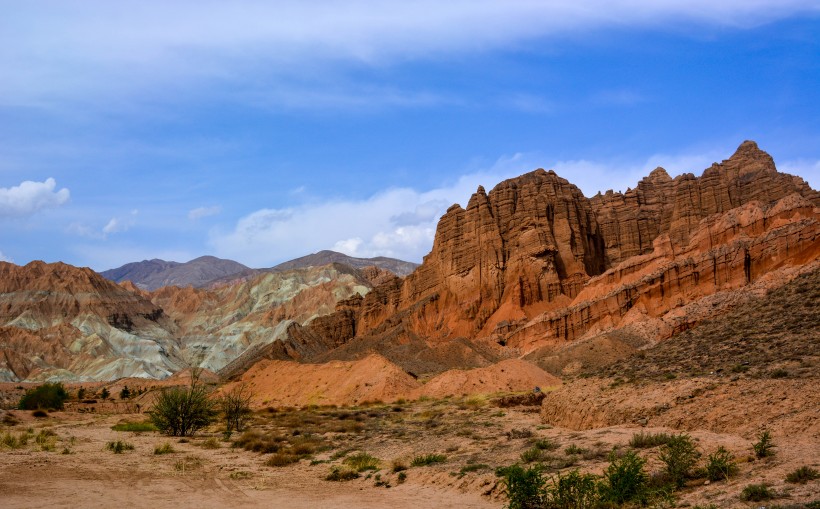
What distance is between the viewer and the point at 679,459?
47.1 ft

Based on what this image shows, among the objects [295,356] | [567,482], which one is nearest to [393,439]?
[567,482]

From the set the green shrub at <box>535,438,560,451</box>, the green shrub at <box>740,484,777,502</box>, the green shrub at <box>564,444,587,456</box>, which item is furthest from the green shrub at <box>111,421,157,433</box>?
the green shrub at <box>740,484,777,502</box>

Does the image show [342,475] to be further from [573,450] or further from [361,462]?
[573,450]

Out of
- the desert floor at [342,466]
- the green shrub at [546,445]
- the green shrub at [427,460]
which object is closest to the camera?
the desert floor at [342,466]

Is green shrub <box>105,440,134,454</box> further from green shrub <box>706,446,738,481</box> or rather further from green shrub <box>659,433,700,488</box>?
green shrub <box>706,446,738,481</box>

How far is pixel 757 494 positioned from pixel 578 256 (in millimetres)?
100592

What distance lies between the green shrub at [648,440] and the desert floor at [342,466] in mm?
408

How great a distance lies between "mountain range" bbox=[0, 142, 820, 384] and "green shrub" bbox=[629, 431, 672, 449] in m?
37.6

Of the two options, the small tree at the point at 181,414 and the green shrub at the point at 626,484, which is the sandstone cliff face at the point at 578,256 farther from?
the green shrub at the point at 626,484

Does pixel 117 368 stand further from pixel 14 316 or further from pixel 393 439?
pixel 393 439

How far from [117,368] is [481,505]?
477 feet

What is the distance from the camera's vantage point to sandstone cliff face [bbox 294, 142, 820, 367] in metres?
75.6

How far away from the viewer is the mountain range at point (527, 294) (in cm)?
7144

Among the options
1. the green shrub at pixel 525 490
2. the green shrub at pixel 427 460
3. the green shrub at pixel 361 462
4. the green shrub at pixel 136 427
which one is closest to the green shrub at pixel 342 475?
the green shrub at pixel 361 462
